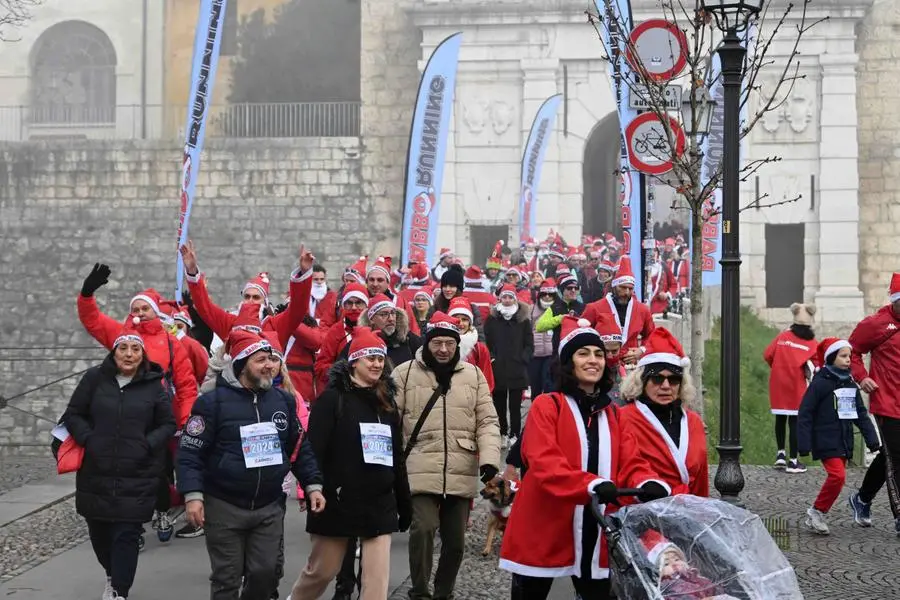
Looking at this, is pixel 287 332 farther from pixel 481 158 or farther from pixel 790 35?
pixel 790 35

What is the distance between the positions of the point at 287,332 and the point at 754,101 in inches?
1022

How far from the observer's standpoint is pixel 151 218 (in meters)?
34.8

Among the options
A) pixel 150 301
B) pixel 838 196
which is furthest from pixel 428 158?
pixel 838 196

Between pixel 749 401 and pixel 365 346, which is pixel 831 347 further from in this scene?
pixel 749 401

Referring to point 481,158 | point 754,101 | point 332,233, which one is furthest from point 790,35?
point 332,233

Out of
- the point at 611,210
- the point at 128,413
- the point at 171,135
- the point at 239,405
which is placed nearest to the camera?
the point at 239,405

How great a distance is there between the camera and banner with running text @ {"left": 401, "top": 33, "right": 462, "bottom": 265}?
22.0 m

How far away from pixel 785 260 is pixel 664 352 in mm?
29416

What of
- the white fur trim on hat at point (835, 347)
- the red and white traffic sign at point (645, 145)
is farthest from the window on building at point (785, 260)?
the white fur trim on hat at point (835, 347)

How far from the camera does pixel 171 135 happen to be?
125 ft

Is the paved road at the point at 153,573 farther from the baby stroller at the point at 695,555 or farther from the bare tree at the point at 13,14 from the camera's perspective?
the bare tree at the point at 13,14

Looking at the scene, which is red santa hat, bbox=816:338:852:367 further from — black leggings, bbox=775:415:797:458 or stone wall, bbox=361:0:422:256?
stone wall, bbox=361:0:422:256

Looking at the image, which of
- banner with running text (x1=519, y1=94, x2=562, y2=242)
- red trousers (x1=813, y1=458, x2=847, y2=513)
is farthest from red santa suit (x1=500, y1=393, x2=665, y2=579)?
banner with running text (x1=519, y1=94, x2=562, y2=242)

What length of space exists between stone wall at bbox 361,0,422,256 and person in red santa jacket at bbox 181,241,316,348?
23711mm
